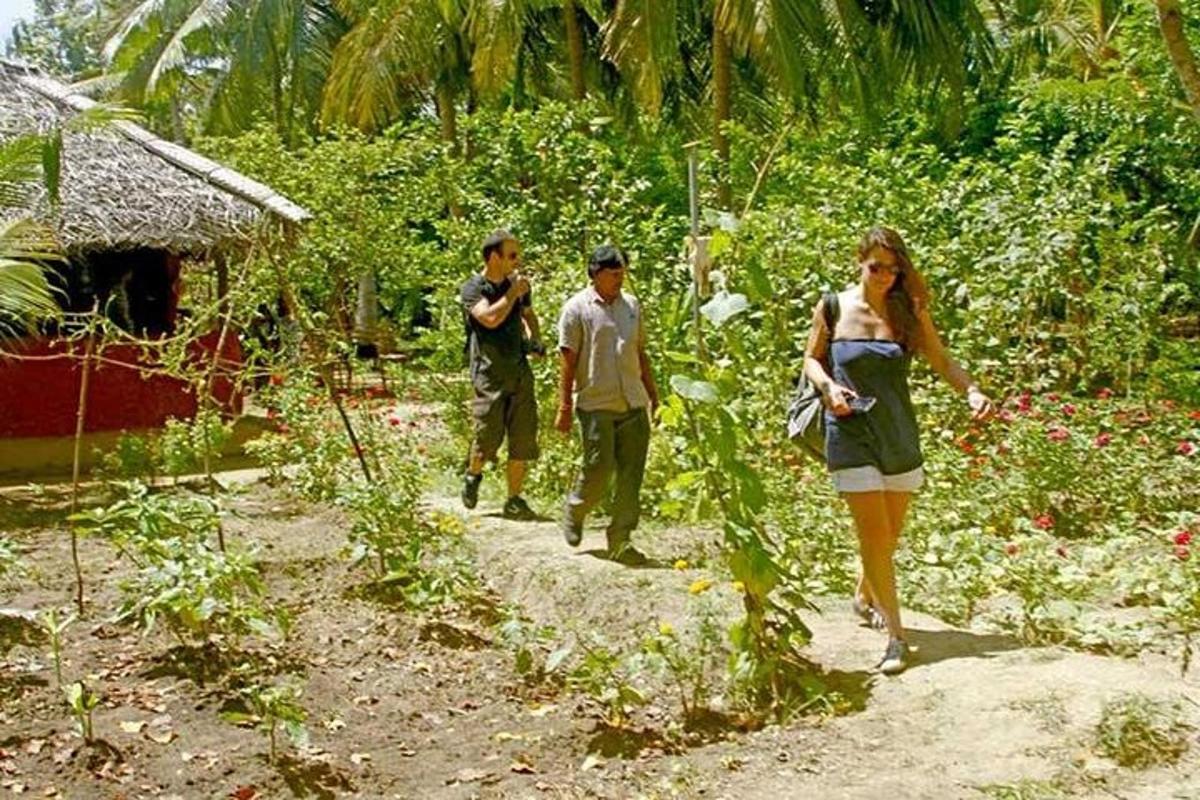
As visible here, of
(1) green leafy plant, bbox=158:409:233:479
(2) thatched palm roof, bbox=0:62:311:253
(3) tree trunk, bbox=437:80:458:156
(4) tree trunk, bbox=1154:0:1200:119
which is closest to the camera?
(4) tree trunk, bbox=1154:0:1200:119

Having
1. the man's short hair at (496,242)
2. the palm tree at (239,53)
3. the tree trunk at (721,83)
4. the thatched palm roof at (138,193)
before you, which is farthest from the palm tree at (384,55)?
the man's short hair at (496,242)

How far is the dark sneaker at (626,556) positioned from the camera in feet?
21.4

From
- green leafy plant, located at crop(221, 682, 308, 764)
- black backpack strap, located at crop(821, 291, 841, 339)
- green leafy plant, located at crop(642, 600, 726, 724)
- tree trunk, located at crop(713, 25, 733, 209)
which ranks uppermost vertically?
tree trunk, located at crop(713, 25, 733, 209)

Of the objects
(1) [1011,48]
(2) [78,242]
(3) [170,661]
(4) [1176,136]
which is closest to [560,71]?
(1) [1011,48]

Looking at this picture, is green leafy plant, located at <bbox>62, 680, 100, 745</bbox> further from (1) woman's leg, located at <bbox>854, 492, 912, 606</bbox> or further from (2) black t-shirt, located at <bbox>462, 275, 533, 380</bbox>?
(2) black t-shirt, located at <bbox>462, 275, 533, 380</bbox>

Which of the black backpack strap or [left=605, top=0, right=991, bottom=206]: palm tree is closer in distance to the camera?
the black backpack strap

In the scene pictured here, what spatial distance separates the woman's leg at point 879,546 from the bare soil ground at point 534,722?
22cm

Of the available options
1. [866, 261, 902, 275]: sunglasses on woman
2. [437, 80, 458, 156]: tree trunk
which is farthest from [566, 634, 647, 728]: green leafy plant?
[437, 80, 458, 156]: tree trunk

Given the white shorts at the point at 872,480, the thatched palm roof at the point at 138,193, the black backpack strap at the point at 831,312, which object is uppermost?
the thatched palm roof at the point at 138,193

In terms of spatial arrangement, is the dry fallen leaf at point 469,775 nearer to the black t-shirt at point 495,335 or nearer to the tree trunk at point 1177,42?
the black t-shirt at point 495,335

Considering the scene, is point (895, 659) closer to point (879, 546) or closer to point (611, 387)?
point (879, 546)

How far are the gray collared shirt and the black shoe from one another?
603 mm

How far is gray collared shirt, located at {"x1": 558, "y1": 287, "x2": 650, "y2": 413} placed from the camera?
651cm

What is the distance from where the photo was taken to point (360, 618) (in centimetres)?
609
